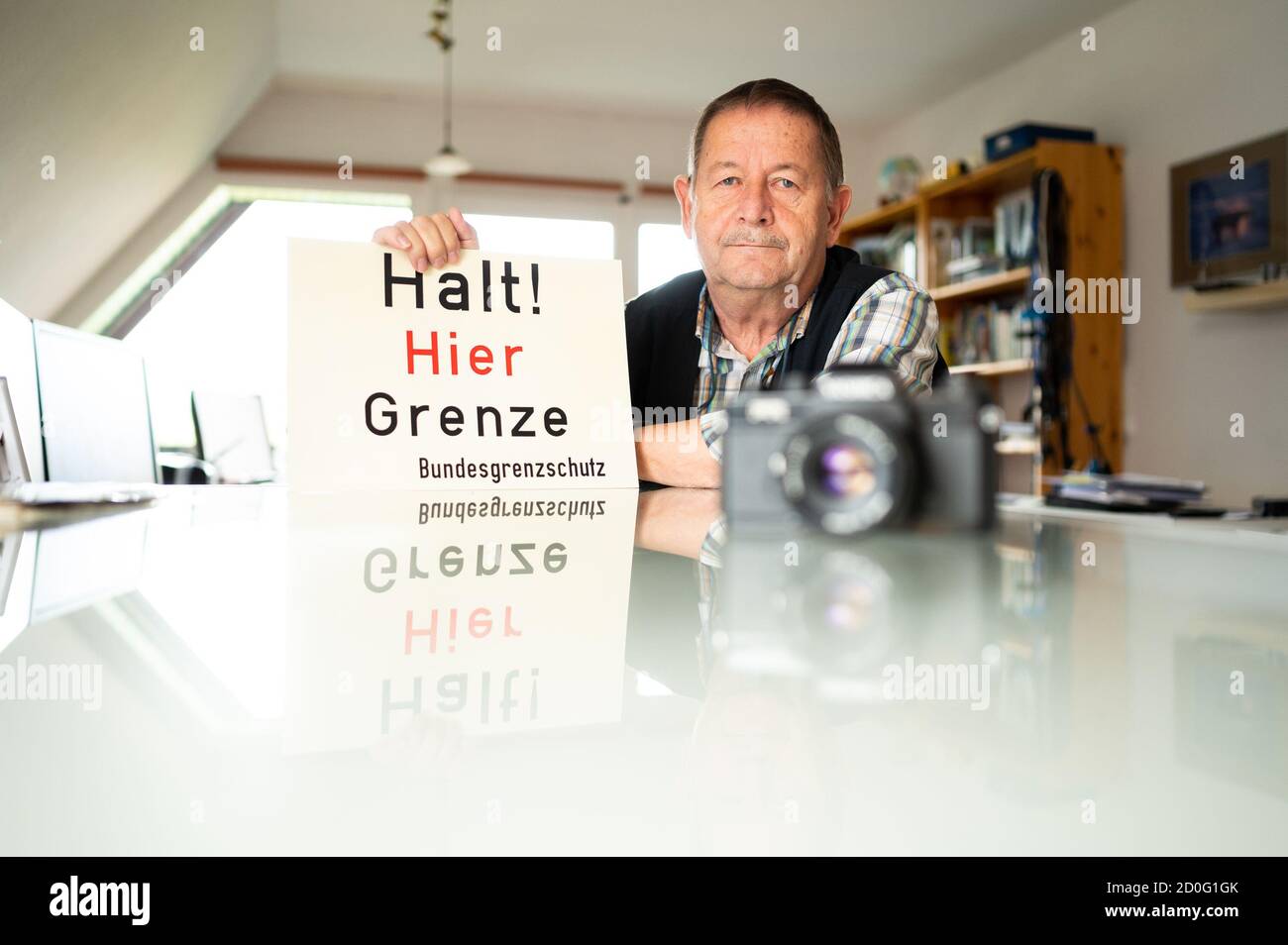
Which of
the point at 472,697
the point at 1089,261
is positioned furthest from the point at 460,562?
the point at 1089,261

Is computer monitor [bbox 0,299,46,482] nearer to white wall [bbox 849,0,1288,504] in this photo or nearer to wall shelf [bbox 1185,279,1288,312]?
wall shelf [bbox 1185,279,1288,312]

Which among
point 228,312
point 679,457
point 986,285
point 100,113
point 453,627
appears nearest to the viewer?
point 453,627

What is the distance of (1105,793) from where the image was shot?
230 mm

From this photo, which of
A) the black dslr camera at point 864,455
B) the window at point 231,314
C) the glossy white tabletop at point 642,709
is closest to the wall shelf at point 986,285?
the window at point 231,314

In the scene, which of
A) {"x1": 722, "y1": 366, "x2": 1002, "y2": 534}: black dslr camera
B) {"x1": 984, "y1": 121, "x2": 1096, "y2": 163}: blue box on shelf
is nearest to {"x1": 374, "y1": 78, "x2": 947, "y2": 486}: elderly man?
{"x1": 722, "y1": 366, "x2": 1002, "y2": 534}: black dslr camera

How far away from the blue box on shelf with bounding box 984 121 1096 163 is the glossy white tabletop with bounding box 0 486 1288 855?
428 centimetres

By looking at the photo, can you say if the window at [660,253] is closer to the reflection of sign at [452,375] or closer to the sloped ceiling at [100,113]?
the sloped ceiling at [100,113]

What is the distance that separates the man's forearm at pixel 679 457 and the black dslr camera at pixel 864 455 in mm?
641

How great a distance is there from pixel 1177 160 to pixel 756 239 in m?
3.43

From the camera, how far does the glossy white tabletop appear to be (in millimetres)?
213

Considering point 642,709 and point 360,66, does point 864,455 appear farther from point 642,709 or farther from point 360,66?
point 360,66

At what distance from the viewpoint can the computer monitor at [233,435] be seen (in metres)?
4.45

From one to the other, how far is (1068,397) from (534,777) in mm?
4480

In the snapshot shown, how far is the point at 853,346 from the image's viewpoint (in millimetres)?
1487
